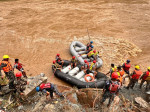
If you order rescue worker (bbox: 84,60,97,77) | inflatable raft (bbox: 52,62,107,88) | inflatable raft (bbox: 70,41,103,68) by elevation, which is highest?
inflatable raft (bbox: 70,41,103,68)

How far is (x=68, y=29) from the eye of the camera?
13188 mm

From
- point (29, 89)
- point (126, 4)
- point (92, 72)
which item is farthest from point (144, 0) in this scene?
point (29, 89)

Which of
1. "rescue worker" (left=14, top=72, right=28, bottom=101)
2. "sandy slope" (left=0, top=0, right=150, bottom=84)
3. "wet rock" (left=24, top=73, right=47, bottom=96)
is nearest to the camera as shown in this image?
"rescue worker" (left=14, top=72, right=28, bottom=101)

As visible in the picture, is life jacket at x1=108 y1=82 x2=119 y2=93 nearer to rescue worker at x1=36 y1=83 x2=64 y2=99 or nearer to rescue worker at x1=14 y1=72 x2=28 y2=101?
rescue worker at x1=36 y1=83 x2=64 y2=99

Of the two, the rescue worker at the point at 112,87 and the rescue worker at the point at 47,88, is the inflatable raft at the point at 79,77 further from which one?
the rescue worker at the point at 112,87

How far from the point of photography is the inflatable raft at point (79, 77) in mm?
6109

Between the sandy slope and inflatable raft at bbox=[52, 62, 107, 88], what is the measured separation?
67cm

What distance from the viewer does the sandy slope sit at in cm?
955

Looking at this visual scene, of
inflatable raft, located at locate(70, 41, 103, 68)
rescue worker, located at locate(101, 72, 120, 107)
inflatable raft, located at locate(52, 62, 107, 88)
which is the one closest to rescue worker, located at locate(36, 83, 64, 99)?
inflatable raft, located at locate(52, 62, 107, 88)

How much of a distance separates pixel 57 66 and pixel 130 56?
5700mm

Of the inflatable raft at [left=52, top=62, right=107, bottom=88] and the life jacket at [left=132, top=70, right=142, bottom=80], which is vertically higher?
the life jacket at [left=132, top=70, right=142, bottom=80]

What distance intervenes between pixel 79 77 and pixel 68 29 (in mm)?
7441

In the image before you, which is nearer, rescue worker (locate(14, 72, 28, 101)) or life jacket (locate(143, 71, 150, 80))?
rescue worker (locate(14, 72, 28, 101))

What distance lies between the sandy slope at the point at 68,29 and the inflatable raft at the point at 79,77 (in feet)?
2.18
